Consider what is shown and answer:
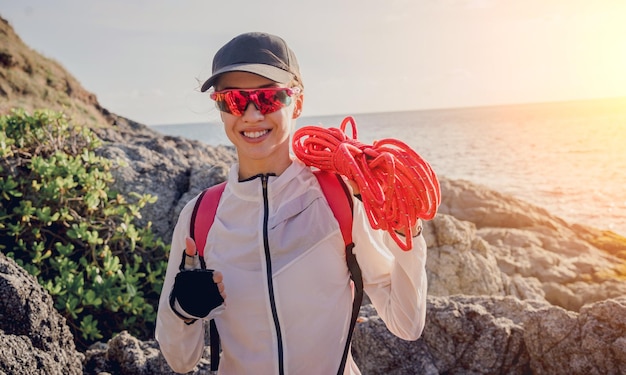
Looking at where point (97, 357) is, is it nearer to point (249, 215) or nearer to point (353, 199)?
point (249, 215)

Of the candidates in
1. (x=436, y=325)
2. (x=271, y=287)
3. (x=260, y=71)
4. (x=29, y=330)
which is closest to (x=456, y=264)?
(x=436, y=325)

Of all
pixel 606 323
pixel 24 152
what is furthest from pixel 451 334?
pixel 24 152

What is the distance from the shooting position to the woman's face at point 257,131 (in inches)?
85.0

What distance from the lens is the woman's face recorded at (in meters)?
2.16

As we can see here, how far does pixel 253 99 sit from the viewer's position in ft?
7.00

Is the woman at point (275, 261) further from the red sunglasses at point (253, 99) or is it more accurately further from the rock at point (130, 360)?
the rock at point (130, 360)

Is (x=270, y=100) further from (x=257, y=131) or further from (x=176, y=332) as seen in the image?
(x=176, y=332)

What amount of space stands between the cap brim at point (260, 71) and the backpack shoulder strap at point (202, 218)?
51 centimetres

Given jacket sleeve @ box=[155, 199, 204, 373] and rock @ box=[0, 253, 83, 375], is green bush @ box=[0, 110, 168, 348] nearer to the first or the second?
rock @ box=[0, 253, 83, 375]

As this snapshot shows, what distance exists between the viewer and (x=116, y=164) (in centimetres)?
526

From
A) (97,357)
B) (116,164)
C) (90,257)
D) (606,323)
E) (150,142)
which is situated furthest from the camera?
(150,142)

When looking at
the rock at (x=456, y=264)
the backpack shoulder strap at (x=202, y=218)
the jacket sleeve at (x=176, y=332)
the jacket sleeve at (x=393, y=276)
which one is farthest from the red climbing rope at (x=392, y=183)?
the rock at (x=456, y=264)

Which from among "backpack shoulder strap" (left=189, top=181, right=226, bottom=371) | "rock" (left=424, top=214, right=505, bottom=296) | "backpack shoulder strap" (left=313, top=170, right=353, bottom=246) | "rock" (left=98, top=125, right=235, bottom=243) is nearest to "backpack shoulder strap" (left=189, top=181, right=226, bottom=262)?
"backpack shoulder strap" (left=189, top=181, right=226, bottom=371)

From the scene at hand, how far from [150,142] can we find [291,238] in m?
4.68
